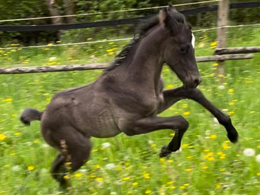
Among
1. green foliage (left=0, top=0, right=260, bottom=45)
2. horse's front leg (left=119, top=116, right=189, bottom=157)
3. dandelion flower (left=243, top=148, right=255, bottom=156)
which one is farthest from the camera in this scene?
green foliage (left=0, top=0, right=260, bottom=45)

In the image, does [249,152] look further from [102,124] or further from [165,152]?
[102,124]

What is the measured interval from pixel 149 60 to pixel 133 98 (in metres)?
0.37

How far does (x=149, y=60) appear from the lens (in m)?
4.27

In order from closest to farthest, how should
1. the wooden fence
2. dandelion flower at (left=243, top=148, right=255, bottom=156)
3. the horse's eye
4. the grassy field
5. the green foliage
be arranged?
the horse's eye
the grassy field
dandelion flower at (left=243, top=148, right=255, bottom=156)
the wooden fence
the green foliage

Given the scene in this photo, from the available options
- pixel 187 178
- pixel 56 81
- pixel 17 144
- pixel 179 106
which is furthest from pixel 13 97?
pixel 187 178

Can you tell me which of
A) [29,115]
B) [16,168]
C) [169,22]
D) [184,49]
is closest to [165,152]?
[184,49]

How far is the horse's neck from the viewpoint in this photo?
167 inches

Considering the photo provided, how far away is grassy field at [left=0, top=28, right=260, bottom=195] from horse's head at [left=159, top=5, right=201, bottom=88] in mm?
868

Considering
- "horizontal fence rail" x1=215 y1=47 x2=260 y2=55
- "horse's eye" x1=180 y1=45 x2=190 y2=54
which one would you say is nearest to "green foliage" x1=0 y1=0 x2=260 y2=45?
"horizontal fence rail" x1=215 y1=47 x2=260 y2=55

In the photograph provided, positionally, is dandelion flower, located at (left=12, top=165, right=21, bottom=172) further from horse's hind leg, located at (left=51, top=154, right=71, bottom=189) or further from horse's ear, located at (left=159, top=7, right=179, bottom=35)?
horse's ear, located at (left=159, top=7, right=179, bottom=35)

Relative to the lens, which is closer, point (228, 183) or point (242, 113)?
point (228, 183)

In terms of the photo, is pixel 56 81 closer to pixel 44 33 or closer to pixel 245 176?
pixel 245 176

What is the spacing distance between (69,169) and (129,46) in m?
1.25

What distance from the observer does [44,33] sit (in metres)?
13.0
